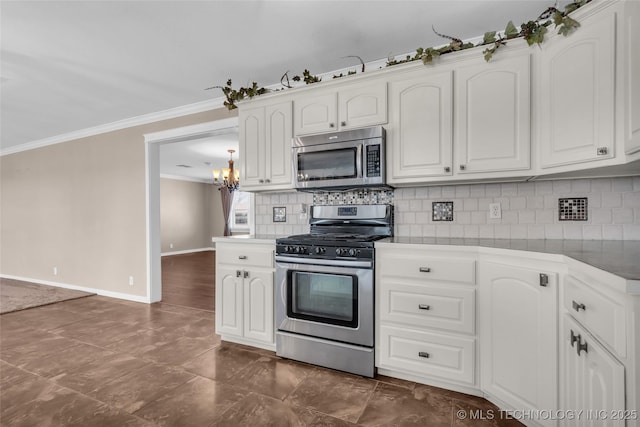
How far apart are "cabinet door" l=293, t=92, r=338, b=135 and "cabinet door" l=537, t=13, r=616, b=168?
1.40m

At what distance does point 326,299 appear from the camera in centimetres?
236

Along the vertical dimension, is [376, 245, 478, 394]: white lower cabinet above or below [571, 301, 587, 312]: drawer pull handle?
below

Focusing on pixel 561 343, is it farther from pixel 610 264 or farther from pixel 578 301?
pixel 610 264

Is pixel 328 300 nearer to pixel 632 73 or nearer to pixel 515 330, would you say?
pixel 515 330

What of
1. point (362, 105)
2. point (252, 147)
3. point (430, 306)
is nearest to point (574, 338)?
point (430, 306)

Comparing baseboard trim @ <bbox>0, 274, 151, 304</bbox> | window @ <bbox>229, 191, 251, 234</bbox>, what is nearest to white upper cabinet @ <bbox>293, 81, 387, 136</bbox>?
baseboard trim @ <bbox>0, 274, 151, 304</bbox>

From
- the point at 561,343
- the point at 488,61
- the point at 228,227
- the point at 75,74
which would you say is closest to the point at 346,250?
the point at 561,343

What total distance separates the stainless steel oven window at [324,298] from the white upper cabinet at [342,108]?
1.19 meters

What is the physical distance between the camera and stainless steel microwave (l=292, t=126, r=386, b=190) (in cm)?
241

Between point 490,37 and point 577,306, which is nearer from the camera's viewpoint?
point 577,306

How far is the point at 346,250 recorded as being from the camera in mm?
2232

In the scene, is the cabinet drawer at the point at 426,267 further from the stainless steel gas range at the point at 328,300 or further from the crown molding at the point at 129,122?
the crown molding at the point at 129,122

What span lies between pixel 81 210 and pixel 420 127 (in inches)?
201

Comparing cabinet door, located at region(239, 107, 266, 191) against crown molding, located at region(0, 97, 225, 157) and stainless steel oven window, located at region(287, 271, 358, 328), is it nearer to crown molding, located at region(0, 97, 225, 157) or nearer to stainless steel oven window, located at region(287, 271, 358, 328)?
crown molding, located at region(0, 97, 225, 157)
